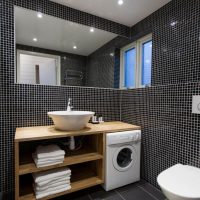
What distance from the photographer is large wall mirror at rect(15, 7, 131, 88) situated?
1.88 metres

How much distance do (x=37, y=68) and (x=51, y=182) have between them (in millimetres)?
1323

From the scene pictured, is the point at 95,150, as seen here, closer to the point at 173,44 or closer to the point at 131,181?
the point at 131,181

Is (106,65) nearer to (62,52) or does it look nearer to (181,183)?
(62,52)

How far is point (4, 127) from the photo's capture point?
170cm

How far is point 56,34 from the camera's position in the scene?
212cm

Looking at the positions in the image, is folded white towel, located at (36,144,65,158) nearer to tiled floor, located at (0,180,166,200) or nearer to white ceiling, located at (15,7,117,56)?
tiled floor, located at (0,180,166,200)

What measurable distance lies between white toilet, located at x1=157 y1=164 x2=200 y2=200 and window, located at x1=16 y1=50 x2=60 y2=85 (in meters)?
1.61

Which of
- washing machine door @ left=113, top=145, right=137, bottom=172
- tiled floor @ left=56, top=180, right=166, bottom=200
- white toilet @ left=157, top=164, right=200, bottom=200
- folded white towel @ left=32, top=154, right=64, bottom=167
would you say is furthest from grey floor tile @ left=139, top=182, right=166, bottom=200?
folded white towel @ left=32, top=154, right=64, bottom=167

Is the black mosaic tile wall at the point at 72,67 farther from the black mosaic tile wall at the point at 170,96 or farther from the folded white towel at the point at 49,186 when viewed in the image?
the folded white towel at the point at 49,186

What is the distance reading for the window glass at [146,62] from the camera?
242cm

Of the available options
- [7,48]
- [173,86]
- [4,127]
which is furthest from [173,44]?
[4,127]

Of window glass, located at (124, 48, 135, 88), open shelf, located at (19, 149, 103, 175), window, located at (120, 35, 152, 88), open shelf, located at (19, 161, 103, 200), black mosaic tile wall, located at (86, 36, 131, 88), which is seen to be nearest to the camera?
open shelf, located at (19, 149, 103, 175)

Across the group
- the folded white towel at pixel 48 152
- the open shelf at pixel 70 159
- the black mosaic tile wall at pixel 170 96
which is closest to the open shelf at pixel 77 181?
the open shelf at pixel 70 159

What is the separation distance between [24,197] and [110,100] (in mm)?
1582
